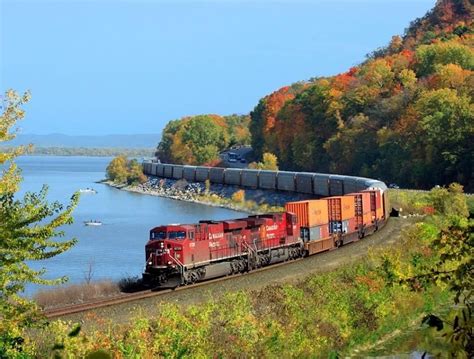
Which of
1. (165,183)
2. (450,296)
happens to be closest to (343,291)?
(450,296)

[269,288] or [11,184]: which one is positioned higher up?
[11,184]

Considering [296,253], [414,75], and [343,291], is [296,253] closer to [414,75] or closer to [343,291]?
[343,291]

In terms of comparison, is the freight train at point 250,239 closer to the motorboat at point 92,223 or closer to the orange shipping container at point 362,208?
the orange shipping container at point 362,208

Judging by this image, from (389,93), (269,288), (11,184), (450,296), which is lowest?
(450,296)

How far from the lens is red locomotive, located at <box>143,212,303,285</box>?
35.4 m

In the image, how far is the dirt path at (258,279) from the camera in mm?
28312

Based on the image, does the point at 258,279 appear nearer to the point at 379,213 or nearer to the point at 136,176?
the point at 379,213

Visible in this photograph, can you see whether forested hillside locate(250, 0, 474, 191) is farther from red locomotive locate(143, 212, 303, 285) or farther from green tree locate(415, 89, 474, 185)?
red locomotive locate(143, 212, 303, 285)

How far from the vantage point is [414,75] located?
127 meters

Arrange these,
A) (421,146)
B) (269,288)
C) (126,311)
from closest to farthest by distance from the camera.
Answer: (126,311) → (269,288) → (421,146)

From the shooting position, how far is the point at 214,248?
3816 cm

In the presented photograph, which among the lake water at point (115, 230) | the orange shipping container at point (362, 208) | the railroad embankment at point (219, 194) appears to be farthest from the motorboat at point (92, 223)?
the orange shipping container at point (362, 208)

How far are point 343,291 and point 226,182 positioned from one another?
111 meters

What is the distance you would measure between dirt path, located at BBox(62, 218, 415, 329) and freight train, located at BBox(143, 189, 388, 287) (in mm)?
857
